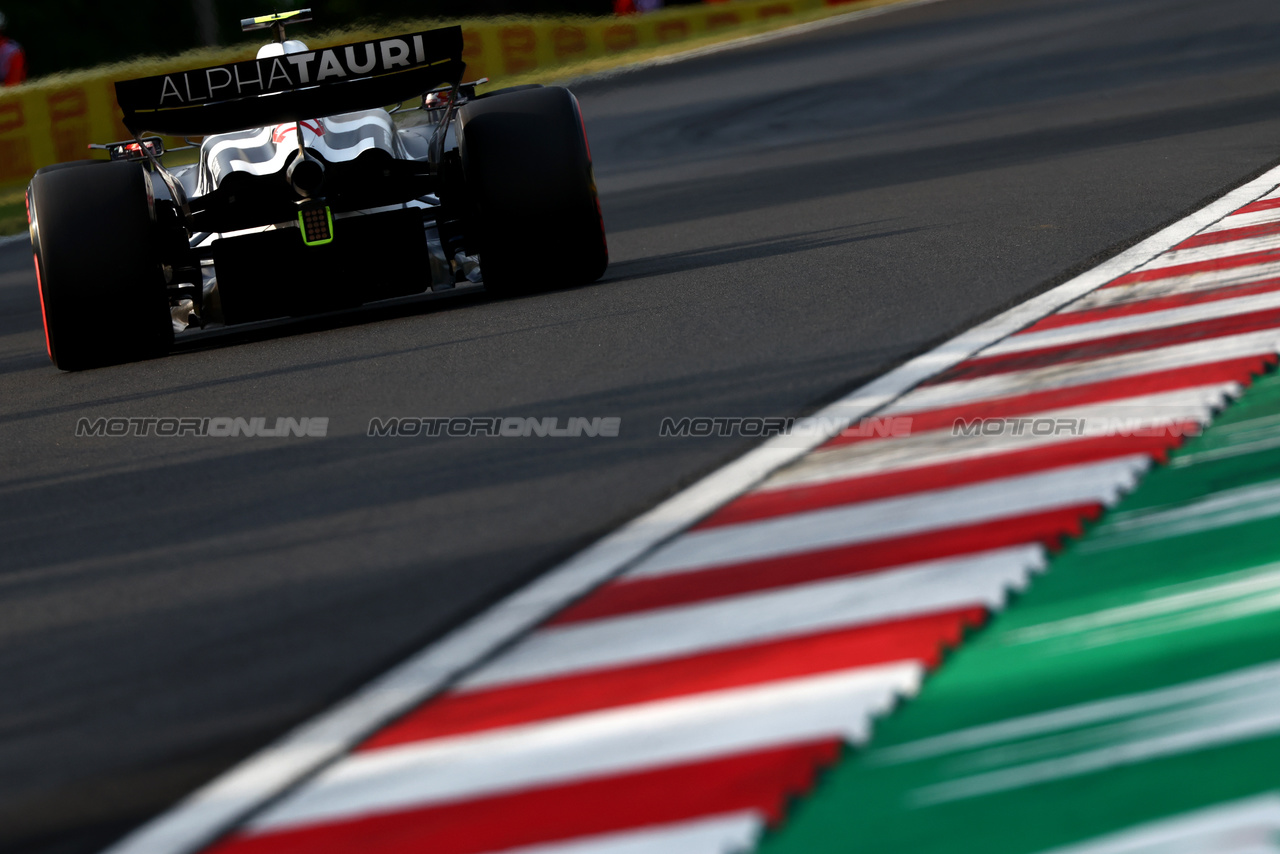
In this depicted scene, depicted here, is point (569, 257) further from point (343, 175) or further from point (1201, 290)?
point (1201, 290)

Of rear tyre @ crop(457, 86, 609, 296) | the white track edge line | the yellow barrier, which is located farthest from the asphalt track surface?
the yellow barrier

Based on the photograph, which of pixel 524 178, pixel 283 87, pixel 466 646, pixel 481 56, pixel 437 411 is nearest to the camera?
pixel 466 646

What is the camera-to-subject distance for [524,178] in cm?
802

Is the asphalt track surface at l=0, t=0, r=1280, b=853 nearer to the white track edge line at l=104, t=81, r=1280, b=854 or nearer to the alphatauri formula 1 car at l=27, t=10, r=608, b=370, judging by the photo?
the white track edge line at l=104, t=81, r=1280, b=854

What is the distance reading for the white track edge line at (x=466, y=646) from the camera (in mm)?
2779

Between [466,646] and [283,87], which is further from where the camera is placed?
[283,87]

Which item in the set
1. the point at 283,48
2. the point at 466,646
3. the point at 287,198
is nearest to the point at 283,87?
the point at 287,198

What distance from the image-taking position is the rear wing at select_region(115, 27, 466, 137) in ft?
24.9

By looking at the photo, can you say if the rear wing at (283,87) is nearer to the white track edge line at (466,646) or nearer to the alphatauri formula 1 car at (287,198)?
the alphatauri formula 1 car at (287,198)

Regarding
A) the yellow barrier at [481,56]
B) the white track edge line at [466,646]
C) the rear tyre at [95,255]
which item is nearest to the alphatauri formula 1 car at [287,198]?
the rear tyre at [95,255]

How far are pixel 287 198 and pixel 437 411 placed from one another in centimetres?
233

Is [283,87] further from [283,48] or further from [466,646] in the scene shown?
[466,646]

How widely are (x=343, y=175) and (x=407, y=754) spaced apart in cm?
522

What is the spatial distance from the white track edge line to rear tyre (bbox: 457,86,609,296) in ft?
9.01
